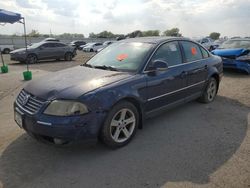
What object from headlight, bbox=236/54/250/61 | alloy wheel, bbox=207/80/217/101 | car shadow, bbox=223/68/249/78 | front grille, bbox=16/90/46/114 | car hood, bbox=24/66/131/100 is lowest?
car shadow, bbox=223/68/249/78

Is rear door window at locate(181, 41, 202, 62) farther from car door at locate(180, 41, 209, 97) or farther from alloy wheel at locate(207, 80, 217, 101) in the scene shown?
alloy wheel at locate(207, 80, 217, 101)

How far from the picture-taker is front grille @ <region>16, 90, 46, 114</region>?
133 inches

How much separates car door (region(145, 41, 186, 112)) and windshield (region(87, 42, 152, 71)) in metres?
0.23

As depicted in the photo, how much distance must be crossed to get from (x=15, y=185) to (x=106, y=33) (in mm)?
78974

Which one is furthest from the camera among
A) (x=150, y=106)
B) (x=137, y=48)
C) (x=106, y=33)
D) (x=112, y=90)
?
(x=106, y=33)

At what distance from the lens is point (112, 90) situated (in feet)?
11.7

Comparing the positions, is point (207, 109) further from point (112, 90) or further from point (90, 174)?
point (90, 174)

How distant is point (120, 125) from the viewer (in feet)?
12.5

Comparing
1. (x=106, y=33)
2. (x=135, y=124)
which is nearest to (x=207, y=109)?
(x=135, y=124)

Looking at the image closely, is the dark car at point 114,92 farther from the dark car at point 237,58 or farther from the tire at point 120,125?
the dark car at point 237,58

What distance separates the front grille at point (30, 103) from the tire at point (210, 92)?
389 cm

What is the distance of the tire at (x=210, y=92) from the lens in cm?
593

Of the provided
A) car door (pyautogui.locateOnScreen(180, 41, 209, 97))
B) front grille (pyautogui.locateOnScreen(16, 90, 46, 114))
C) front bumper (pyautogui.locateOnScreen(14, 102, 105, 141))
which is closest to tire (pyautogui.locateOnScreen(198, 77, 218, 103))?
car door (pyautogui.locateOnScreen(180, 41, 209, 97))

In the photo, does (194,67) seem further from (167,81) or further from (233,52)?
(233,52)
